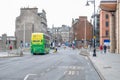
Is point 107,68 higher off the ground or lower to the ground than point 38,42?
lower

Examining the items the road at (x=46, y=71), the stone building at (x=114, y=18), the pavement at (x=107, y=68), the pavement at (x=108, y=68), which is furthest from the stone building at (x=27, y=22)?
the road at (x=46, y=71)

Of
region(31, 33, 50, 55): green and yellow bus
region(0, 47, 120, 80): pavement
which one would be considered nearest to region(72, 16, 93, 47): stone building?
region(31, 33, 50, 55): green and yellow bus

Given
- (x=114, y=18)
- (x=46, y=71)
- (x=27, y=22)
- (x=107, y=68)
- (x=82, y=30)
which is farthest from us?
(x=82, y=30)

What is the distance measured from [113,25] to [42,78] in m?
56.8

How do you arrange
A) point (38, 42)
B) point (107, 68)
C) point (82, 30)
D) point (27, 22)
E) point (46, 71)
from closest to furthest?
1. point (46, 71)
2. point (107, 68)
3. point (38, 42)
4. point (27, 22)
5. point (82, 30)

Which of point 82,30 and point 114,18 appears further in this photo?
point 82,30

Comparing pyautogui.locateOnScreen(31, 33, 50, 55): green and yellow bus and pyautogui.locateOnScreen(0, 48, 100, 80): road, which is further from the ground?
pyautogui.locateOnScreen(31, 33, 50, 55): green and yellow bus

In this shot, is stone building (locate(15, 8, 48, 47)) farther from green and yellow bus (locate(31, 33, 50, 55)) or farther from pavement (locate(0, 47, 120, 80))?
pavement (locate(0, 47, 120, 80))

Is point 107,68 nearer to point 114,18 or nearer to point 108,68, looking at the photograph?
point 108,68

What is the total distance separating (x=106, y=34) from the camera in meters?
130

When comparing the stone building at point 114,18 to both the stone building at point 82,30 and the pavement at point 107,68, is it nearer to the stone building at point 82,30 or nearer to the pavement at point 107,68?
the pavement at point 107,68

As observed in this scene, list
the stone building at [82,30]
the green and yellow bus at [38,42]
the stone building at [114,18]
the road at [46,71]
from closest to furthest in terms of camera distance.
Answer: the road at [46,71] < the green and yellow bus at [38,42] < the stone building at [114,18] < the stone building at [82,30]

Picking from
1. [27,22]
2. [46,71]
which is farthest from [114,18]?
[27,22]

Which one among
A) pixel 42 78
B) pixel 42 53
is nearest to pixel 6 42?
pixel 42 53
